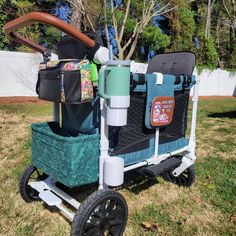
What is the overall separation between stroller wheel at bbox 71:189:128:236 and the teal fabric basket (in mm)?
174

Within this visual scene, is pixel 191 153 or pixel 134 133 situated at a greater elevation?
pixel 134 133

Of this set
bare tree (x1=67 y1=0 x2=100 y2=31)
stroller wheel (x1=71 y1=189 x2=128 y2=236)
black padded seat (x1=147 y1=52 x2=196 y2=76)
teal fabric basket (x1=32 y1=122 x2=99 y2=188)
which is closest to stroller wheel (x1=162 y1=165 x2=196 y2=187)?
black padded seat (x1=147 y1=52 x2=196 y2=76)

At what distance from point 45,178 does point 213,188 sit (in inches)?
67.6

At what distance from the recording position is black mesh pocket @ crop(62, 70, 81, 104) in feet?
6.03

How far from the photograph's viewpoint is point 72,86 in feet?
6.07

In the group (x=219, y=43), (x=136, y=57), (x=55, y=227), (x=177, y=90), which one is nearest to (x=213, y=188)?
(x=177, y=90)

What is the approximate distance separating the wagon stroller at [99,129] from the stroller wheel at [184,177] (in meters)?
0.21

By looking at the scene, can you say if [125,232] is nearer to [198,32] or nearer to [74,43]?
[74,43]

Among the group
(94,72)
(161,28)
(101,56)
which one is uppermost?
(161,28)

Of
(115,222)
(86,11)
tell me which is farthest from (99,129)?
(86,11)

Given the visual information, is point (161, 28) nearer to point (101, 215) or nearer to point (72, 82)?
point (72, 82)

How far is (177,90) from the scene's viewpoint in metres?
2.62

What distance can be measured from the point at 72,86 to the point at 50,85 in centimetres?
26

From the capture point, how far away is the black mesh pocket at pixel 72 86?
184cm
